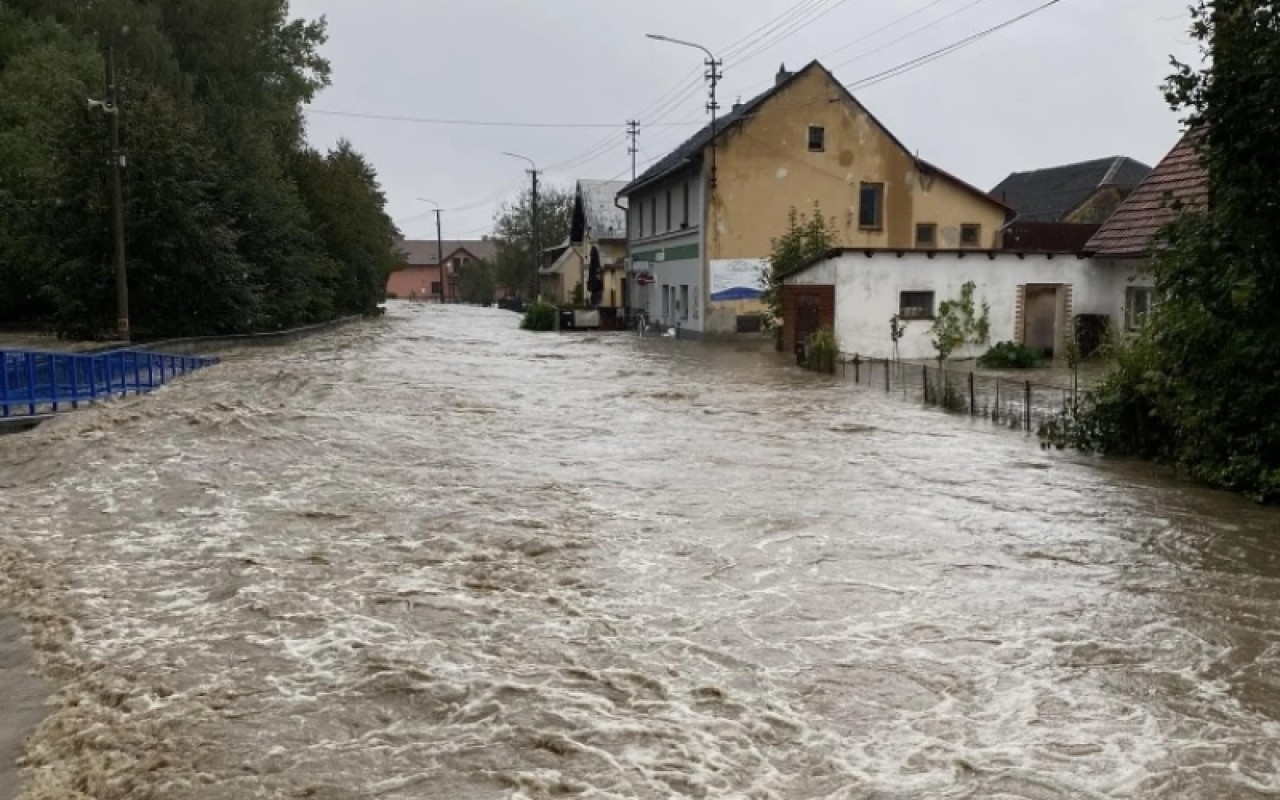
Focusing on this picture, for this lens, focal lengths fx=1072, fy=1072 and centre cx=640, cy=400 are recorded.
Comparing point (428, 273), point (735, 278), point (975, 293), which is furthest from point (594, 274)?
point (428, 273)

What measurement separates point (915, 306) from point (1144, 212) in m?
5.95

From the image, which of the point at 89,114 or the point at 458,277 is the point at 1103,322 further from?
the point at 458,277

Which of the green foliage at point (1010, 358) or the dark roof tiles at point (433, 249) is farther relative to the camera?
the dark roof tiles at point (433, 249)

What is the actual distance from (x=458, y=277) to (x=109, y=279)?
97.1 metres

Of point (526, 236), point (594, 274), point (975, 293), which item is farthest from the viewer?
point (526, 236)

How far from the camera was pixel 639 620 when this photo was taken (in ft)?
25.7

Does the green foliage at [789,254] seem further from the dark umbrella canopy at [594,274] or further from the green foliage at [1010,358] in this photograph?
the dark umbrella canopy at [594,274]

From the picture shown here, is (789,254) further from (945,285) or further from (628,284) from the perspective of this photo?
(628,284)

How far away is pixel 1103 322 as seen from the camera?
92.4 feet

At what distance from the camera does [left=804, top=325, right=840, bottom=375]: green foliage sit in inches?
1014

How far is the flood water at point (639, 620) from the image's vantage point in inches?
222

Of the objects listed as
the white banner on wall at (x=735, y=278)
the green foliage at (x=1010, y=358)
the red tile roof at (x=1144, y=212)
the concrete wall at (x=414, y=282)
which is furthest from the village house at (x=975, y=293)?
the concrete wall at (x=414, y=282)

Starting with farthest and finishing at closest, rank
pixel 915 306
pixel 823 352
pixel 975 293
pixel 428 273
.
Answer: pixel 428 273 < pixel 915 306 < pixel 975 293 < pixel 823 352

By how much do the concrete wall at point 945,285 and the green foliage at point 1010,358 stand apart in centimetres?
102
